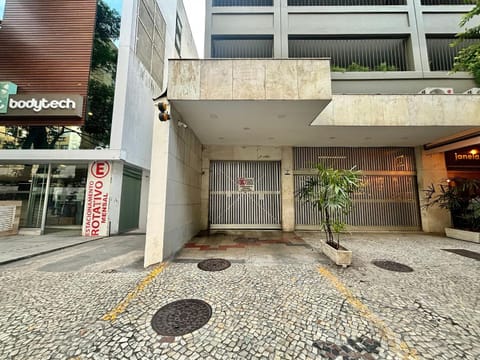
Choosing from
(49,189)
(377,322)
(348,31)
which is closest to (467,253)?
(377,322)

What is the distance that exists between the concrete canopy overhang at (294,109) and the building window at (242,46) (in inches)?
223

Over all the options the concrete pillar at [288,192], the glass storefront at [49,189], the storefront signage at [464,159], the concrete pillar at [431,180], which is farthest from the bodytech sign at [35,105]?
the storefront signage at [464,159]

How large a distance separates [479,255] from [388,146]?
4882 millimetres

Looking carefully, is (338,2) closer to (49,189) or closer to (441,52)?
(441,52)

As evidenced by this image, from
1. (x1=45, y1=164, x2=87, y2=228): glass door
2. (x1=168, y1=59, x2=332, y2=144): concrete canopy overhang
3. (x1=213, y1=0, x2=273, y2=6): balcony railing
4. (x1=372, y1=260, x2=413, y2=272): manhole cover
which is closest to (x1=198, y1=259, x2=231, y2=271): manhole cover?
(x1=372, y1=260, x2=413, y2=272): manhole cover

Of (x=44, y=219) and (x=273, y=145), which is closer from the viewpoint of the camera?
(x=44, y=219)

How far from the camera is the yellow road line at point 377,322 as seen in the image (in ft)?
6.07

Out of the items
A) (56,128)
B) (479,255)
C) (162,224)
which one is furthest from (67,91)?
(479,255)

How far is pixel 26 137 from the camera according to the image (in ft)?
24.1

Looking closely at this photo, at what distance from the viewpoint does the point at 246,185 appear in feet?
27.5

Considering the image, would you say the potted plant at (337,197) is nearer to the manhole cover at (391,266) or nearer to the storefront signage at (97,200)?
the manhole cover at (391,266)

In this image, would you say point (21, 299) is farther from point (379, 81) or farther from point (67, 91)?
point (379, 81)

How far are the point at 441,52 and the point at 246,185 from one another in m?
11.6

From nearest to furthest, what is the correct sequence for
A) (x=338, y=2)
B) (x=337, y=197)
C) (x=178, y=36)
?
(x=337, y=197) < (x=338, y=2) < (x=178, y=36)
